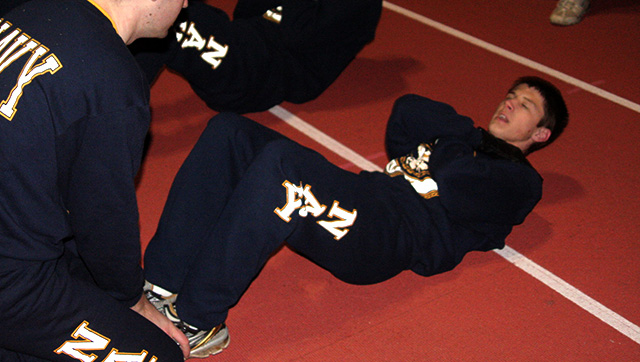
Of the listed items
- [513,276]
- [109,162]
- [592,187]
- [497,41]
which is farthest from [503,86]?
[109,162]

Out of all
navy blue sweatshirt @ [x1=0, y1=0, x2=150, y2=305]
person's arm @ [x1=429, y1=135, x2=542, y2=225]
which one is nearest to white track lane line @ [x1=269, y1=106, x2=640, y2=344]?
person's arm @ [x1=429, y1=135, x2=542, y2=225]

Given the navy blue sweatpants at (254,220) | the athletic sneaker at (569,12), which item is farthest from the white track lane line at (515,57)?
the navy blue sweatpants at (254,220)

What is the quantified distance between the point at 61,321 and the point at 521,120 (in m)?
1.96

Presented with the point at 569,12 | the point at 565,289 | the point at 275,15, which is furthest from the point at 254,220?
the point at 569,12

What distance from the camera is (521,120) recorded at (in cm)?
260

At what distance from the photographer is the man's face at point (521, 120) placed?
2.61 m

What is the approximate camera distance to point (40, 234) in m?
1.47

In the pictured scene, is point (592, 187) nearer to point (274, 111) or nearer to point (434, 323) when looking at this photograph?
point (434, 323)

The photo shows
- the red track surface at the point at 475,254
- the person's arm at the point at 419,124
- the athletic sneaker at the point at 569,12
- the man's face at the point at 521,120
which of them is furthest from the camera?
the athletic sneaker at the point at 569,12

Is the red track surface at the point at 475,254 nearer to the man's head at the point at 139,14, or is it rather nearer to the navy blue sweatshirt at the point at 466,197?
the navy blue sweatshirt at the point at 466,197

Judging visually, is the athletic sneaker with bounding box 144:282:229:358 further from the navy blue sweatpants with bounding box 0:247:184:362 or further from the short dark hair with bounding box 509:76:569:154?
the short dark hair with bounding box 509:76:569:154

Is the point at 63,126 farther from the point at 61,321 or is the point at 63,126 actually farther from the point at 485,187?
the point at 485,187

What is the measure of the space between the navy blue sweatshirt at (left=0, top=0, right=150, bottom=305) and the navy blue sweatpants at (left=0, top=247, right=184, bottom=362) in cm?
5

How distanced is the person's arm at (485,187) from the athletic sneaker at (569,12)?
110 inches
